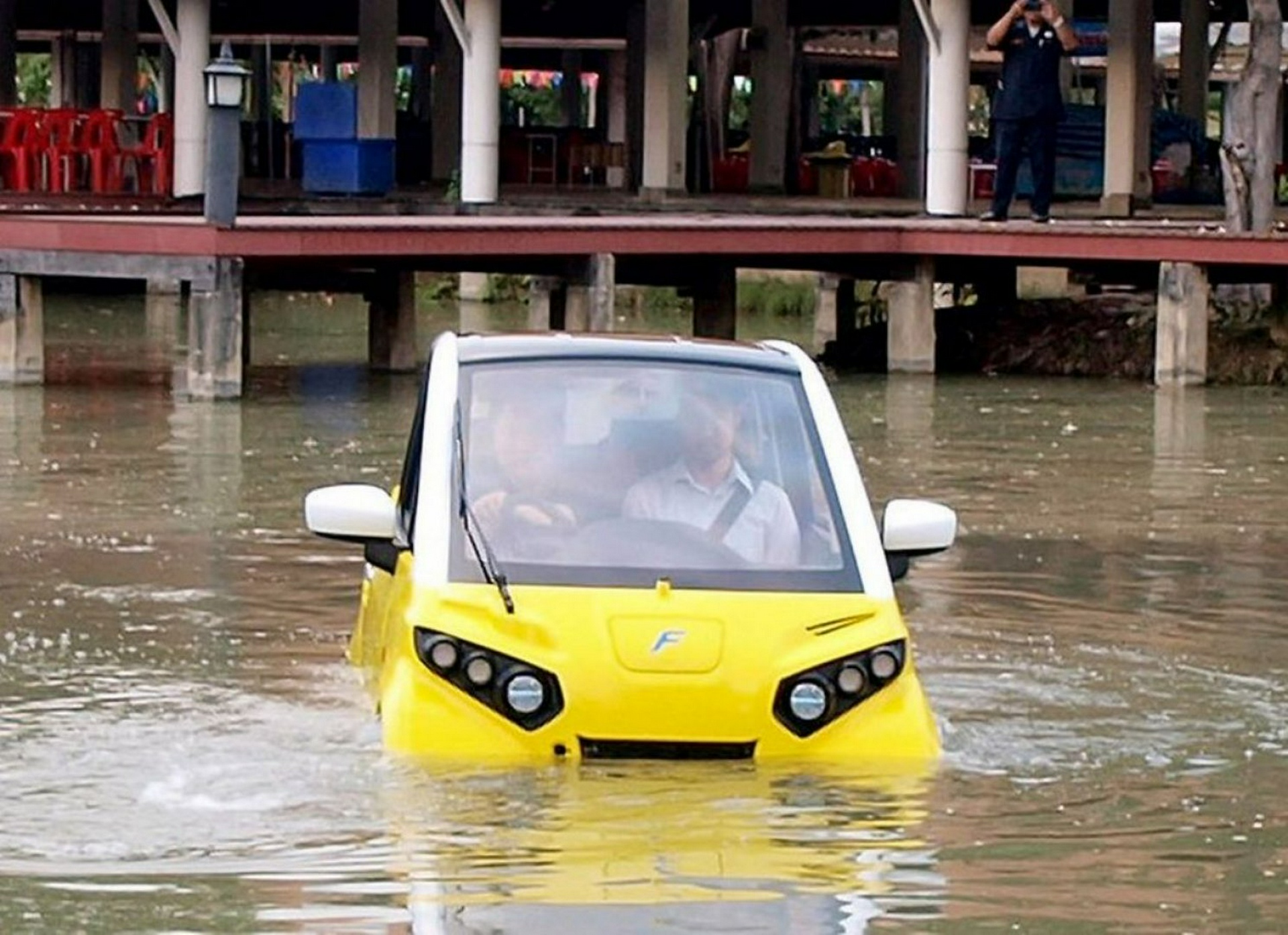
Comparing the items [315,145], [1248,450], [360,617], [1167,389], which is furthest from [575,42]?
[360,617]

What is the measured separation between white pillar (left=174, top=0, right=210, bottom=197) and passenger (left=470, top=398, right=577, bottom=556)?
2314 cm

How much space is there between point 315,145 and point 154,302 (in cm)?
239

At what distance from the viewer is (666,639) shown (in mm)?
8109

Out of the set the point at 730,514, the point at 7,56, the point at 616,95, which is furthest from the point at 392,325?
the point at 616,95

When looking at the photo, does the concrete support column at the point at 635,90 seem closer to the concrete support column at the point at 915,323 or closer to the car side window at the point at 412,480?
the concrete support column at the point at 915,323

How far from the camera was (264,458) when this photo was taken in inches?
723

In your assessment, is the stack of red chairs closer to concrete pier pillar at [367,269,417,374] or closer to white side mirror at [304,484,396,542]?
concrete pier pillar at [367,269,417,374]

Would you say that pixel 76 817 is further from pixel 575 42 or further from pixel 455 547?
pixel 575 42

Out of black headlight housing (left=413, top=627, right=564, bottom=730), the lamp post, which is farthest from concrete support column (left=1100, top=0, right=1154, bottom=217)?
black headlight housing (left=413, top=627, right=564, bottom=730)

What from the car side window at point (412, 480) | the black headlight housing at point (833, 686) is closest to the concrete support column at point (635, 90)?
the car side window at point (412, 480)

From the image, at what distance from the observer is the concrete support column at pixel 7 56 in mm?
37375

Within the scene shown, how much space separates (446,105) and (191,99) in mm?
6436

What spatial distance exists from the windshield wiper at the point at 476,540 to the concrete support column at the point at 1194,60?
27.4 metres

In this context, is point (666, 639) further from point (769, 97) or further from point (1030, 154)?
point (769, 97)
